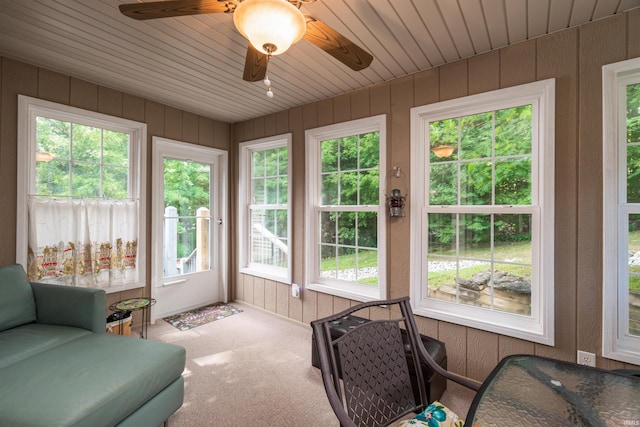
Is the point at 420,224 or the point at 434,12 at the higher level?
the point at 434,12

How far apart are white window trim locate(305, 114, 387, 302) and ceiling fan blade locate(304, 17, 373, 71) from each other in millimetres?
1181

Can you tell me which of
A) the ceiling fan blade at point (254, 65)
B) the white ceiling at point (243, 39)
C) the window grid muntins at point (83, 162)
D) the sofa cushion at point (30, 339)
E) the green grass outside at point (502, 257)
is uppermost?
the white ceiling at point (243, 39)

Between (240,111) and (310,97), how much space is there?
0.98 metres

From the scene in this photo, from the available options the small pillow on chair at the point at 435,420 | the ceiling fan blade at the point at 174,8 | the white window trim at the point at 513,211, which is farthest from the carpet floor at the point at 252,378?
the ceiling fan blade at the point at 174,8

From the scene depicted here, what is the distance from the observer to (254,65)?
1.62 metres

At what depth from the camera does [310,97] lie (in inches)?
121

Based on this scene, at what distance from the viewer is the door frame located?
128 inches

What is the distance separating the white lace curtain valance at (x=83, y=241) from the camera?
2.47 metres

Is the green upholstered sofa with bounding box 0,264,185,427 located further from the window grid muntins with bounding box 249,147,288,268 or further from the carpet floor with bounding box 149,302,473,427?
the window grid muntins with bounding box 249,147,288,268

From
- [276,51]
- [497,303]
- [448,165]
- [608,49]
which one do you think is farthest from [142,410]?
[608,49]

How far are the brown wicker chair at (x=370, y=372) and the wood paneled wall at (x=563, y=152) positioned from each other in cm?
112

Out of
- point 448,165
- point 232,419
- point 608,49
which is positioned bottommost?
point 232,419

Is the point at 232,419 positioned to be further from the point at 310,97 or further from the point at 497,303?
the point at 310,97

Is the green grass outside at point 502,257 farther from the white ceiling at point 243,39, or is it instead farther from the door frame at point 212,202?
the door frame at point 212,202
